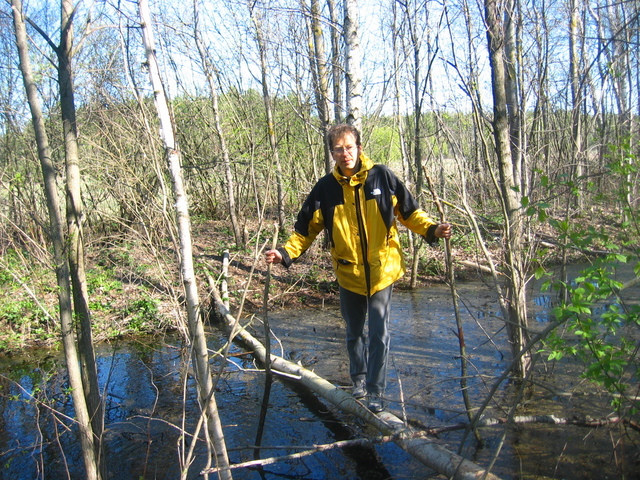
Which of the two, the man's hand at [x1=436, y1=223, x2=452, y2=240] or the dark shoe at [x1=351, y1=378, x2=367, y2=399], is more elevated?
the man's hand at [x1=436, y1=223, x2=452, y2=240]

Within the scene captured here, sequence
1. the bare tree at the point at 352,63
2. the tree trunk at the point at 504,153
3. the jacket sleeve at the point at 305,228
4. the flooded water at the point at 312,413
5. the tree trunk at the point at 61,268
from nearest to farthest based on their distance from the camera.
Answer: the tree trunk at the point at 61,268 < the flooded water at the point at 312,413 < the jacket sleeve at the point at 305,228 < the tree trunk at the point at 504,153 < the bare tree at the point at 352,63

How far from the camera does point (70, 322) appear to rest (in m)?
3.05

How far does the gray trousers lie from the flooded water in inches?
12.7

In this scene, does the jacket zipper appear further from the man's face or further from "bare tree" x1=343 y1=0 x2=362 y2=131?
"bare tree" x1=343 y1=0 x2=362 y2=131

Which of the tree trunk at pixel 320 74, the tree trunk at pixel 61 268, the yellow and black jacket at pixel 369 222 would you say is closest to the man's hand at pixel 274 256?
the yellow and black jacket at pixel 369 222

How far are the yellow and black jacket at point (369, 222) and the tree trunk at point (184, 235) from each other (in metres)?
1.33

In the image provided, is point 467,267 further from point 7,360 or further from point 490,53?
point 7,360

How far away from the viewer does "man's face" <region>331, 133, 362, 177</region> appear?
11.4 ft

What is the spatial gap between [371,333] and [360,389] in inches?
20.8

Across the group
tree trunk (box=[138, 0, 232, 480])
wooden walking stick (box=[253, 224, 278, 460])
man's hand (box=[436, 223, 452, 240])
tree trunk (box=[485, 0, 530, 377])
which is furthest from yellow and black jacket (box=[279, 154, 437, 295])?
tree trunk (box=[138, 0, 232, 480])

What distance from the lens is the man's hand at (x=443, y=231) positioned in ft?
10.8

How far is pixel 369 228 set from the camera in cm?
357

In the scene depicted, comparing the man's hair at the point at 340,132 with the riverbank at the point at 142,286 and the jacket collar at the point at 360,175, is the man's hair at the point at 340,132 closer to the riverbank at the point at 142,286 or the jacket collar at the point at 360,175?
the jacket collar at the point at 360,175

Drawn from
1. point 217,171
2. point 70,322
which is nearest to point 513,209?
point 70,322
